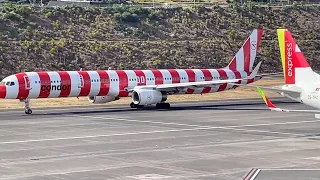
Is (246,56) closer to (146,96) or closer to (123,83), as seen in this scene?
(146,96)

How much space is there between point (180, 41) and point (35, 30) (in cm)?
1901

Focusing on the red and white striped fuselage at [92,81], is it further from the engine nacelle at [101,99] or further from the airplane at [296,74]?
the airplane at [296,74]

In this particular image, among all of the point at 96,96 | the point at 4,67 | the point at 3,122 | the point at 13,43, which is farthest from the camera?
the point at 13,43

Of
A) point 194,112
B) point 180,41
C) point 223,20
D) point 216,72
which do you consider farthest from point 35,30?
point 194,112

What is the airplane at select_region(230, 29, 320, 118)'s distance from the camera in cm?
3697

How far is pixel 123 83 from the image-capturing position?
2296 inches

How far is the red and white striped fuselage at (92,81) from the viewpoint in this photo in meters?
53.5

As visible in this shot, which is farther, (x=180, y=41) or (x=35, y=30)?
Answer: (x=180, y=41)

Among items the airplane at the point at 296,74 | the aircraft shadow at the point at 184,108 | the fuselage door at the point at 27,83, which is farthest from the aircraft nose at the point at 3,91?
the airplane at the point at 296,74

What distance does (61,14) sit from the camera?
344 ft

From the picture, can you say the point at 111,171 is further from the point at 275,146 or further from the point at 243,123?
the point at 243,123

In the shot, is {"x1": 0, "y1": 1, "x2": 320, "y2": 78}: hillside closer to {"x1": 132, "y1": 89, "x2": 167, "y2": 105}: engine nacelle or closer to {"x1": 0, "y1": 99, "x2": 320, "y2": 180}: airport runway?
{"x1": 132, "y1": 89, "x2": 167, "y2": 105}: engine nacelle

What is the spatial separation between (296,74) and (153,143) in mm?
7403

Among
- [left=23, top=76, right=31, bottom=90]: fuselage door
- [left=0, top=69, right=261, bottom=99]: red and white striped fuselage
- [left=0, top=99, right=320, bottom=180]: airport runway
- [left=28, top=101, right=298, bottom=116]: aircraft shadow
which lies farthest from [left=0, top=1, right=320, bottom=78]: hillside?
[left=0, top=99, right=320, bottom=180]: airport runway
